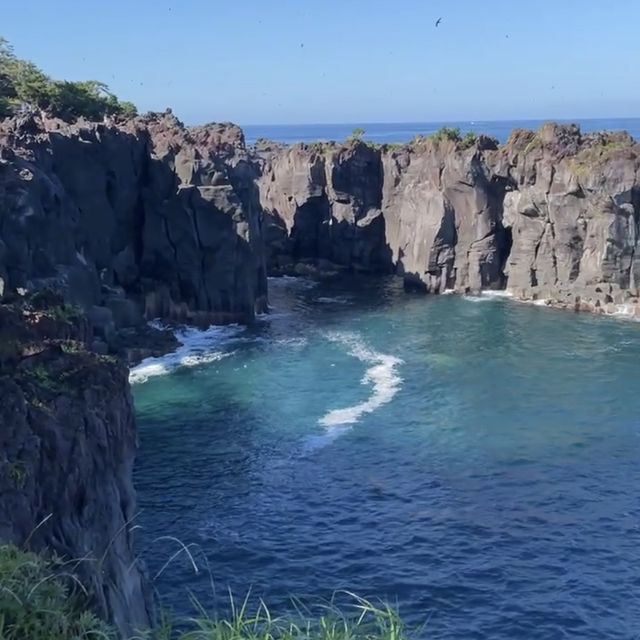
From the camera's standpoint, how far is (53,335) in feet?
87.7

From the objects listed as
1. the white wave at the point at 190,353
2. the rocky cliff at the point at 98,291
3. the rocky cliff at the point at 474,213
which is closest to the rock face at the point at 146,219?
the rocky cliff at the point at 98,291

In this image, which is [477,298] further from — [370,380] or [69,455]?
[69,455]

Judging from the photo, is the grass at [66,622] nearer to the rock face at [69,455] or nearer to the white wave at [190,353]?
the rock face at [69,455]

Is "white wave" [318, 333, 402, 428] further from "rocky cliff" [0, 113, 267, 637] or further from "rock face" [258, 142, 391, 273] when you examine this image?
"rock face" [258, 142, 391, 273]

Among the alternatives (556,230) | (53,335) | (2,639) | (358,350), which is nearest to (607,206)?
(556,230)

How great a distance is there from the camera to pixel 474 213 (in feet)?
268

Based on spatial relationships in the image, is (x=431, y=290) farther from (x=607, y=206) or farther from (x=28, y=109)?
(x=28, y=109)

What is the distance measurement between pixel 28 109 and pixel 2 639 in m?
77.1

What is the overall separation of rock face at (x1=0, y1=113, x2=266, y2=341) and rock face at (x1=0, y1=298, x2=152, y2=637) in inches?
1227

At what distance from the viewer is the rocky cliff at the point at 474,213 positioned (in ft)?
237

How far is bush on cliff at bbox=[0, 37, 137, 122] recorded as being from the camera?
85500mm

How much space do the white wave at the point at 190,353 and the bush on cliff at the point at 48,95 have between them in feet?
88.0

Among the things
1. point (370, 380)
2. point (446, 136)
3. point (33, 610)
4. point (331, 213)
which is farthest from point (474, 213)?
point (33, 610)

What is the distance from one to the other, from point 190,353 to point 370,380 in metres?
14.1
